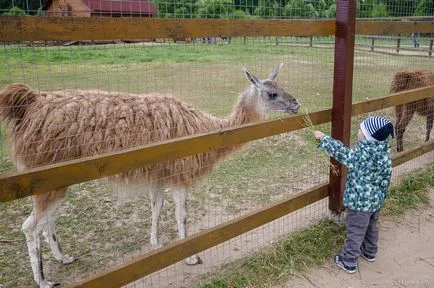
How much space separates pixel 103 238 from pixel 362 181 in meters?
2.63

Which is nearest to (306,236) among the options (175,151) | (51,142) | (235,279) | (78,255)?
(235,279)

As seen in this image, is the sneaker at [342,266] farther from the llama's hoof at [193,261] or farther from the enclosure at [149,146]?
the llama's hoof at [193,261]

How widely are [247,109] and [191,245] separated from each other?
202 centimetres

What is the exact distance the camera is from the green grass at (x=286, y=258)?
11.1ft

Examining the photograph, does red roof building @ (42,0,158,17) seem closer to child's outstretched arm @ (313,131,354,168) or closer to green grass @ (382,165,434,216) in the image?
child's outstretched arm @ (313,131,354,168)

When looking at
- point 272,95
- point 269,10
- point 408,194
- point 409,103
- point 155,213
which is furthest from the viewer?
point 409,103

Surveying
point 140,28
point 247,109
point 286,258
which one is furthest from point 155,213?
point 140,28

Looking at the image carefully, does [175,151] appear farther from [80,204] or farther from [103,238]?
[80,204]

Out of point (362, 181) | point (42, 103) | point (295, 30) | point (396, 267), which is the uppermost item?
point (295, 30)

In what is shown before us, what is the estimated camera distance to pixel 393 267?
368 centimetres

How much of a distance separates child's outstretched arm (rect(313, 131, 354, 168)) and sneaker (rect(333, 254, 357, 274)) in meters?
0.89

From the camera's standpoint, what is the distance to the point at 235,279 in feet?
11.1

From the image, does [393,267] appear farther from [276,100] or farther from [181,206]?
[276,100]

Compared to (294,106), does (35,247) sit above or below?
below
